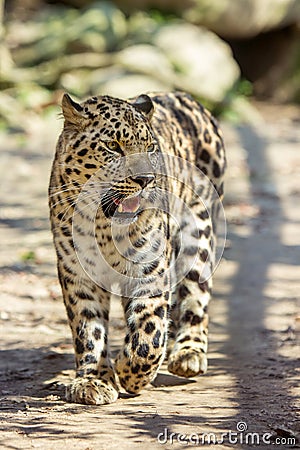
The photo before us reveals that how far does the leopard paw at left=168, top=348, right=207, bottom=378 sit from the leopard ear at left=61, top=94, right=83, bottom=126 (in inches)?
67.5

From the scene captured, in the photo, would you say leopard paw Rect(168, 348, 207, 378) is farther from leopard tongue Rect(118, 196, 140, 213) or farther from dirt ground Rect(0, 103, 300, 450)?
leopard tongue Rect(118, 196, 140, 213)

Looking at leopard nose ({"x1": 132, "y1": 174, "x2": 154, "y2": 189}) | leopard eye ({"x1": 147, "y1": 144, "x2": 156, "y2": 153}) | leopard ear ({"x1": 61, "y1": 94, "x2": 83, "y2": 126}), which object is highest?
leopard ear ({"x1": 61, "y1": 94, "x2": 83, "y2": 126})

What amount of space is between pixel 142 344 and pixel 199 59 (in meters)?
14.0

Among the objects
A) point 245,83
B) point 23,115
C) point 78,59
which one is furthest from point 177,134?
point 245,83

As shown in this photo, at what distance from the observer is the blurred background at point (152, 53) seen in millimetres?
17391

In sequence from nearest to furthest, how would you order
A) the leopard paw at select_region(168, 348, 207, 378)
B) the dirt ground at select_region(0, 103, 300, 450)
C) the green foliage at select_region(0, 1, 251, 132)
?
the dirt ground at select_region(0, 103, 300, 450) → the leopard paw at select_region(168, 348, 207, 378) → the green foliage at select_region(0, 1, 251, 132)

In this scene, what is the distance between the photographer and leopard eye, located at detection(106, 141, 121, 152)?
559 centimetres

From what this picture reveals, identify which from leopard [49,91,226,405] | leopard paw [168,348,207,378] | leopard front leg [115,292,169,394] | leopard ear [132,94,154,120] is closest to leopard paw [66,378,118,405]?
leopard [49,91,226,405]

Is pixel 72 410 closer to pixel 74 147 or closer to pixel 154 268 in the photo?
pixel 154 268

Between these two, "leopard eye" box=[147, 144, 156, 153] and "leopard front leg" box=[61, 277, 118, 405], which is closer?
"leopard eye" box=[147, 144, 156, 153]

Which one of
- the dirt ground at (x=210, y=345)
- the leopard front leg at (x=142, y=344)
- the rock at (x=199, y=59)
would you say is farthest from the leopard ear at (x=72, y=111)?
the rock at (x=199, y=59)

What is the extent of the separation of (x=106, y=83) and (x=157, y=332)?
11.7 metres

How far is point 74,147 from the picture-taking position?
18.7 feet

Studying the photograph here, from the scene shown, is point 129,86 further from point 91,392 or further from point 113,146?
point 91,392
